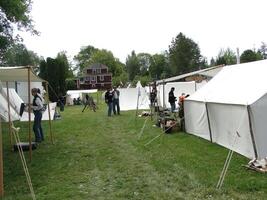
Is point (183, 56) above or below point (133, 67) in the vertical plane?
above

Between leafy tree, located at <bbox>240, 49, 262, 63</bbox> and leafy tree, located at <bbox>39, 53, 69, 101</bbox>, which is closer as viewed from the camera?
leafy tree, located at <bbox>39, 53, 69, 101</bbox>

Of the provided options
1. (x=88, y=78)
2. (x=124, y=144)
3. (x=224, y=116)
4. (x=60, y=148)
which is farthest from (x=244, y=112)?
(x=88, y=78)

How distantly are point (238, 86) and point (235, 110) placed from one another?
133 cm

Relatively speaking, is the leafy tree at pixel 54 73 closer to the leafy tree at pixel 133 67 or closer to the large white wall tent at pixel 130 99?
the large white wall tent at pixel 130 99

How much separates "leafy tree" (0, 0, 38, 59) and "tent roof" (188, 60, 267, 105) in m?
15.2

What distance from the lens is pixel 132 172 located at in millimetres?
8906

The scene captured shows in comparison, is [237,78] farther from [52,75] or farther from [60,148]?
[52,75]

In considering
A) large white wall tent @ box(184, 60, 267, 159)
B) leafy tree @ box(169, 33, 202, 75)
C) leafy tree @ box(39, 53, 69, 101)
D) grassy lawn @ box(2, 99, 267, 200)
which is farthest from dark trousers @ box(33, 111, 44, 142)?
leafy tree @ box(169, 33, 202, 75)

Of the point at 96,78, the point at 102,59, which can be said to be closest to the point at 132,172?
the point at 96,78

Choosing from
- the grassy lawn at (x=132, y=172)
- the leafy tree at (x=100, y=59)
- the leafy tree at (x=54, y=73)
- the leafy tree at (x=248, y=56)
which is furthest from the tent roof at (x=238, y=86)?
the leafy tree at (x=100, y=59)

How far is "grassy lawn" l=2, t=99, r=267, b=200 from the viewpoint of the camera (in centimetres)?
724

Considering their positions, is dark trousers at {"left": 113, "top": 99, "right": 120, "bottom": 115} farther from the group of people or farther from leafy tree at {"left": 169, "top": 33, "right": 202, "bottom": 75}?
leafy tree at {"left": 169, "top": 33, "right": 202, "bottom": 75}

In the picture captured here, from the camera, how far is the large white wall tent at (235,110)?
913 cm

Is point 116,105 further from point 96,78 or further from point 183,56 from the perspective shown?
point 96,78
